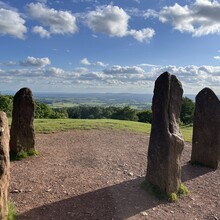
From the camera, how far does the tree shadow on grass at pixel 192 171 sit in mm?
13714

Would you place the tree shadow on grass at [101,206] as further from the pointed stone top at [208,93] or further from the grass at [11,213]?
the pointed stone top at [208,93]

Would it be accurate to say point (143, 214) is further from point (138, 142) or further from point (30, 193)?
point (138, 142)

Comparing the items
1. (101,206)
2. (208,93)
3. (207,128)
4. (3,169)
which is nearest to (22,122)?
(101,206)

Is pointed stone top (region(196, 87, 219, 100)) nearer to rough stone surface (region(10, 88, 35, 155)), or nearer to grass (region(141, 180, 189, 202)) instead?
grass (region(141, 180, 189, 202))

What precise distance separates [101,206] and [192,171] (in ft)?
20.8

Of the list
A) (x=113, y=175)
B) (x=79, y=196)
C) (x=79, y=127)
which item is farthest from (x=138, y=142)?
(x=79, y=196)

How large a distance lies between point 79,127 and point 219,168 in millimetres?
13336

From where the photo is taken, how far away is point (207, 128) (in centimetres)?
1520

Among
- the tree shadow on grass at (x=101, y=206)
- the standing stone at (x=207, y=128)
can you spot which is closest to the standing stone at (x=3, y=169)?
the tree shadow on grass at (x=101, y=206)

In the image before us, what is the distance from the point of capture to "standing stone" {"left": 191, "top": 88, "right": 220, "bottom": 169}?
591 inches

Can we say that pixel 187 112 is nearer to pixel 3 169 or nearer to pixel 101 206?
pixel 101 206

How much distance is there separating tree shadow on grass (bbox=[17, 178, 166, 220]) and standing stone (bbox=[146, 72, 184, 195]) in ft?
2.61

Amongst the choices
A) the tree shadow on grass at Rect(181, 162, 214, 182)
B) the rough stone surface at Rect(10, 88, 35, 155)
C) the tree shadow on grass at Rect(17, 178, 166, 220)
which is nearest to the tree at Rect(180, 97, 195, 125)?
the tree shadow on grass at Rect(181, 162, 214, 182)

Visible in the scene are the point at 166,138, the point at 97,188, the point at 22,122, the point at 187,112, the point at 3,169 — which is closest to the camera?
the point at 3,169
